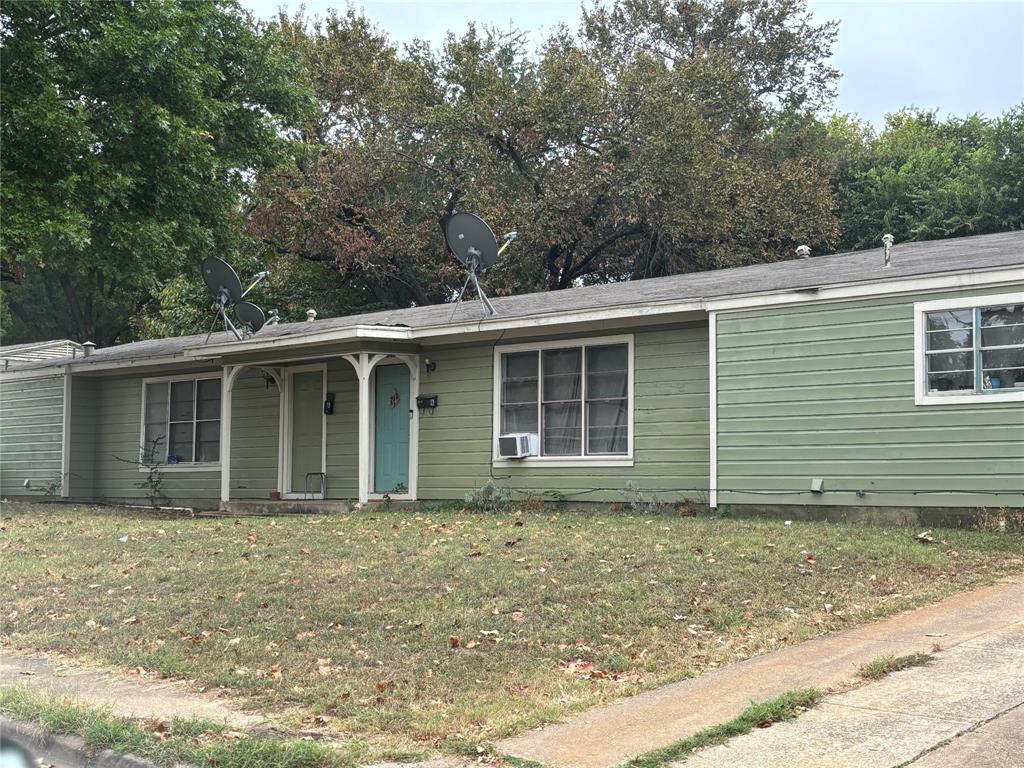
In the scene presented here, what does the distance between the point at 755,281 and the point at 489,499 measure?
444 centimetres

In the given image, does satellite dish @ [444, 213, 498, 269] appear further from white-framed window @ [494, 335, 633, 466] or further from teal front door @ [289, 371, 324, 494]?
teal front door @ [289, 371, 324, 494]

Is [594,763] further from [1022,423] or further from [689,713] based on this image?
[1022,423]

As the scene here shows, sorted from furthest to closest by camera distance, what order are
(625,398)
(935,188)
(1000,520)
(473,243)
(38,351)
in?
(935,188) → (38,351) → (473,243) → (625,398) → (1000,520)

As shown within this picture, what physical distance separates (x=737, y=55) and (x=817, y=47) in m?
2.83

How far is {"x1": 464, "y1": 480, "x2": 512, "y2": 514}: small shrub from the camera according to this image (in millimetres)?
14234

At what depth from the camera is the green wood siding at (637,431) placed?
13.4 meters

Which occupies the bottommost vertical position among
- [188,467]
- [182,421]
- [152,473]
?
[152,473]

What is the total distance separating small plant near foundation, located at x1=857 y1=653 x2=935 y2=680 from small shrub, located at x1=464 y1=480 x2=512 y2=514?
8327 mm

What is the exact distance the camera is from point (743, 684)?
584 cm

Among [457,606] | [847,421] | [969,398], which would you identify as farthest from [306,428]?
[457,606]

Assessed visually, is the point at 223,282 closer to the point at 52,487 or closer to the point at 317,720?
the point at 52,487

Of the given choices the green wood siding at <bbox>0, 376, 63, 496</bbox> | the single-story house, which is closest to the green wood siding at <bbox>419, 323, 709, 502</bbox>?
the single-story house

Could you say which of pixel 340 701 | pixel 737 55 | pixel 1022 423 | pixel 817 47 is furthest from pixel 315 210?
pixel 340 701

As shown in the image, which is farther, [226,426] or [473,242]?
[226,426]
